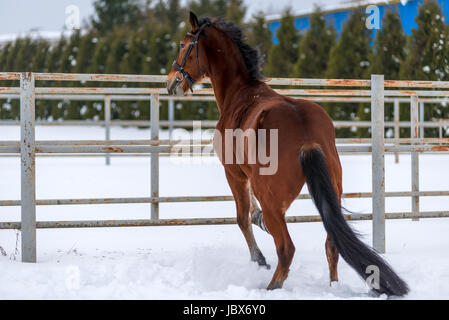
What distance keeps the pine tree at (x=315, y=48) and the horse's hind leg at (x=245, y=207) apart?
1000cm

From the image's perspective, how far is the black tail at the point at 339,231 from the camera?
2707 mm

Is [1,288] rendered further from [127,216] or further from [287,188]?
[127,216]

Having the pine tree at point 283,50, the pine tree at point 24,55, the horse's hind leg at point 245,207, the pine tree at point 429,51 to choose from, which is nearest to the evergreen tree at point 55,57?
the pine tree at point 24,55

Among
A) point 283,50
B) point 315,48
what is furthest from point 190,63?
point 283,50

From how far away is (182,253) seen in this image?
404 cm

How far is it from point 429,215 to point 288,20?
10.5 m

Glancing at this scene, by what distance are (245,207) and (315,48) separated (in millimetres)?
10578

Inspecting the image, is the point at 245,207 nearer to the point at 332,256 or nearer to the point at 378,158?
the point at 332,256

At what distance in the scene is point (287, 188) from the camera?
286 centimetres

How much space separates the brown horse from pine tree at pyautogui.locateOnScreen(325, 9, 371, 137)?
9.35m

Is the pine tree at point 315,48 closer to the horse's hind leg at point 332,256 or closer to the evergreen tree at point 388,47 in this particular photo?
the evergreen tree at point 388,47

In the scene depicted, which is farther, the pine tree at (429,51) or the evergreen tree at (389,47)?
the evergreen tree at (389,47)

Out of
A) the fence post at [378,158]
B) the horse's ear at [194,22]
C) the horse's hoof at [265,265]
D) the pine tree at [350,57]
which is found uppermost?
the pine tree at [350,57]

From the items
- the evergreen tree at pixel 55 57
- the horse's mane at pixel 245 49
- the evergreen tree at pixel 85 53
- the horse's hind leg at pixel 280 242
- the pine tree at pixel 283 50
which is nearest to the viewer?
the horse's hind leg at pixel 280 242
